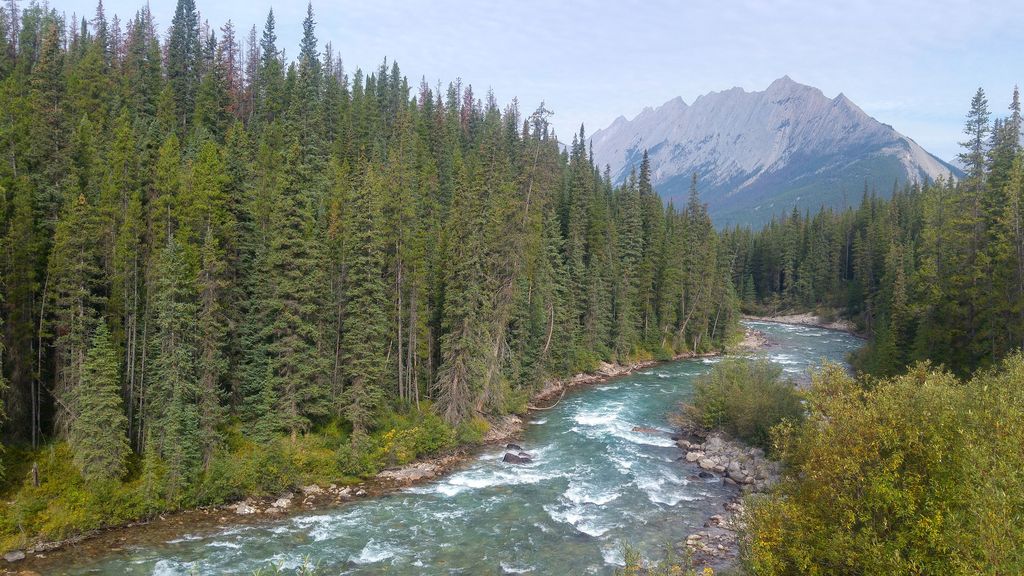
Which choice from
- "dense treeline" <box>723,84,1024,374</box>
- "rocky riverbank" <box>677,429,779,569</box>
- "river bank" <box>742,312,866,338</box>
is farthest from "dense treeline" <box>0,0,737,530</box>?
"river bank" <box>742,312,866,338</box>

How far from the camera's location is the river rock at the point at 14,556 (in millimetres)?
24688

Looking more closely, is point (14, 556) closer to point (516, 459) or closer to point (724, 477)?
point (516, 459)

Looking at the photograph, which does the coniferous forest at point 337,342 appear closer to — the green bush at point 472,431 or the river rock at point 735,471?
the green bush at point 472,431

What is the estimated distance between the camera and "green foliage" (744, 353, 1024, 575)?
13508 mm

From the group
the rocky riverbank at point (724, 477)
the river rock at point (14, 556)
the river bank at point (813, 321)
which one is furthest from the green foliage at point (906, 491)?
the river bank at point (813, 321)

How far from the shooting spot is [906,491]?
50.9 feet

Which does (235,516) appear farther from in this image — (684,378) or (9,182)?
(684,378)

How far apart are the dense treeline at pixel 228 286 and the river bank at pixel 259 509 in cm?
132

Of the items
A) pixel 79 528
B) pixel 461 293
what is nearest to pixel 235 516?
pixel 79 528

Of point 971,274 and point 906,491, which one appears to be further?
point 971,274

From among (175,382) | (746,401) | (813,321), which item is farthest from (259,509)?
(813,321)

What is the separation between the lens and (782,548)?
18219 millimetres

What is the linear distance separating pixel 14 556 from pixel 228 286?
18.4 meters

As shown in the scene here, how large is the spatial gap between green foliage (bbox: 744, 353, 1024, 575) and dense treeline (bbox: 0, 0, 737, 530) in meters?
27.0
